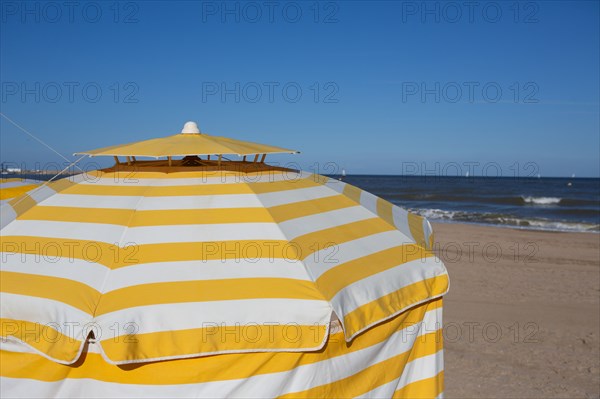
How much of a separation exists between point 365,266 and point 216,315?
80 centimetres

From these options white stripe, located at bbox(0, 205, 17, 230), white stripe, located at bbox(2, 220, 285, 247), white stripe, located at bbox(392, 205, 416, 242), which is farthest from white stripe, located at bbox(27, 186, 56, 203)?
white stripe, located at bbox(392, 205, 416, 242)

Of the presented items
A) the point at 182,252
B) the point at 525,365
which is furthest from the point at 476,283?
the point at 182,252

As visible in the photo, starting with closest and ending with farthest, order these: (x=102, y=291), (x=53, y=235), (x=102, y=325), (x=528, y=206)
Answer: (x=102, y=325) < (x=102, y=291) < (x=53, y=235) < (x=528, y=206)

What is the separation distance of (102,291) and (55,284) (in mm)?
225

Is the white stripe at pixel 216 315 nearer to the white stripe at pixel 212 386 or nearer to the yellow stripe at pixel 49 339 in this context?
the yellow stripe at pixel 49 339

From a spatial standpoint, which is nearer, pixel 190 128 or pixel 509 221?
pixel 190 128

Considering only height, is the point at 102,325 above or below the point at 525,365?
above

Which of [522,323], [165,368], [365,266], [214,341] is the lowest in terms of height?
[522,323]

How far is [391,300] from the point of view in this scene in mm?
2328

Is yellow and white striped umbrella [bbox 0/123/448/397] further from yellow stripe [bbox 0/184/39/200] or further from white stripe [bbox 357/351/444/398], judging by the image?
yellow stripe [bbox 0/184/39/200]

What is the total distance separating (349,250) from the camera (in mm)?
2408

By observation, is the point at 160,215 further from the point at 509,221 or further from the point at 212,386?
the point at 509,221

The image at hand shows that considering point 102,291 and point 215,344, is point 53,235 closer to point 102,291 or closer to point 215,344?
point 102,291

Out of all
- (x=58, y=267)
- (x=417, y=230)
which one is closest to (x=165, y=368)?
(x=58, y=267)
